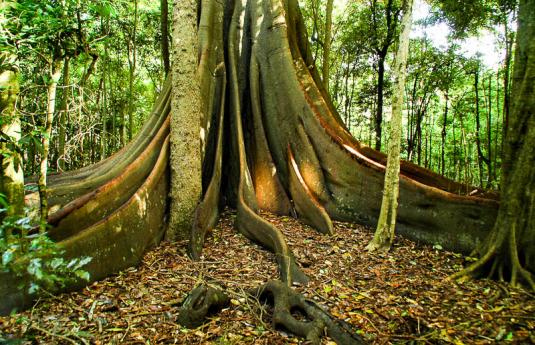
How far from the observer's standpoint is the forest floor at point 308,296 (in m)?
2.83

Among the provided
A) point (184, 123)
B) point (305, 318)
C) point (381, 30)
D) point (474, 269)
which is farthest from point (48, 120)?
point (381, 30)

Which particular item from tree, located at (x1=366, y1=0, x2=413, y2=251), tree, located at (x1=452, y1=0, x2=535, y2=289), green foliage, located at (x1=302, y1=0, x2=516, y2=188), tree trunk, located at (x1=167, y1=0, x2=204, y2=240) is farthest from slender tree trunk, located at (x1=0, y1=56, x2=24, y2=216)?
green foliage, located at (x1=302, y1=0, x2=516, y2=188)

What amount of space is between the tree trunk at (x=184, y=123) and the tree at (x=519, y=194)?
341 cm

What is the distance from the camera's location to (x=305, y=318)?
305 cm

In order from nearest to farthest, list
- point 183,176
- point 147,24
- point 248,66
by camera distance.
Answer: point 183,176
point 248,66
point 147,24

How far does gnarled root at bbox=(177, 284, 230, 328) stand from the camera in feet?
9.55

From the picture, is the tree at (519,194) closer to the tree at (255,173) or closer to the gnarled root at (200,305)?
the tree at (255,173)

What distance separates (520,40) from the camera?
4.16 m

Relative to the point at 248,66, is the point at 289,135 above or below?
below

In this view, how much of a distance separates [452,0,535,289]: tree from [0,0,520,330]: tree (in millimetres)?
294

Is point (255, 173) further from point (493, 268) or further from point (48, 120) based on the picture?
point (493, 268)

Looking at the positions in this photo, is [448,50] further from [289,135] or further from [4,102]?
[4,102]

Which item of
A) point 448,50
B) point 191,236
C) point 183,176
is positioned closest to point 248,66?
point 183,176

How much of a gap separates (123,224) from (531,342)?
4058 mm
